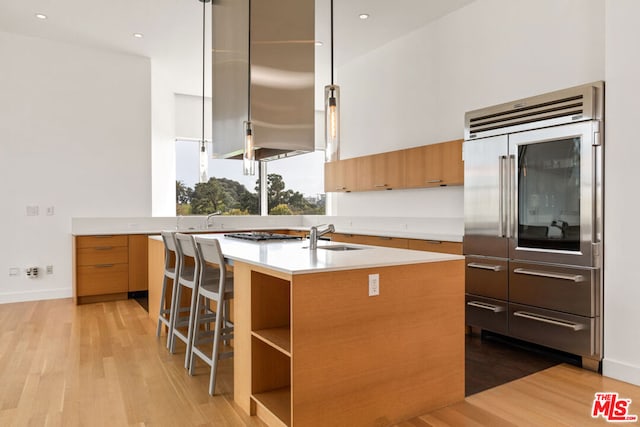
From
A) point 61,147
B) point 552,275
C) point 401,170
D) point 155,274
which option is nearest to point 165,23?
point 61,147

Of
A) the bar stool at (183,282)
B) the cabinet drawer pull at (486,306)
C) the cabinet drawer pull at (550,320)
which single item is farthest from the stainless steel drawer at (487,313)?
the bar stool at (183,282)

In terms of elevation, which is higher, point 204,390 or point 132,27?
point 132,27

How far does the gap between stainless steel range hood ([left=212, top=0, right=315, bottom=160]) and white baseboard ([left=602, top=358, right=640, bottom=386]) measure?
8.59ft

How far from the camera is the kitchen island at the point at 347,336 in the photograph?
6.73 feet

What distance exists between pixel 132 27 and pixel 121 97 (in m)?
1.16

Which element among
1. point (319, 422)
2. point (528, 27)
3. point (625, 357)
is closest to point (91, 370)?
point (319, 422)

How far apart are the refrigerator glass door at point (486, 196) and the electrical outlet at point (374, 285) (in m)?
1.72

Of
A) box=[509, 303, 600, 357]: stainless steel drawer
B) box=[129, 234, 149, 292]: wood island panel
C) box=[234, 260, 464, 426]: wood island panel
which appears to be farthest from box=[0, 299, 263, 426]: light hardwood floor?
box=[509, 303, 600, 357]: stainless steel drawer

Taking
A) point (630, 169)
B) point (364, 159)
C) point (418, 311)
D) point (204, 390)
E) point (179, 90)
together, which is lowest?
point (204, 390)

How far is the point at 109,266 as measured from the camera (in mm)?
5320

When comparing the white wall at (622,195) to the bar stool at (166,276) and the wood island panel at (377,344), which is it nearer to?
the wood island panel at (377,344)

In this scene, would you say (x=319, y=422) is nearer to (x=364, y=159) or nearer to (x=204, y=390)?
(x=204, y=390)

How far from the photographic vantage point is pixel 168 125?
23.5ft

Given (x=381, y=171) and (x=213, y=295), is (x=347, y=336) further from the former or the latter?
(x=381, y=171)
